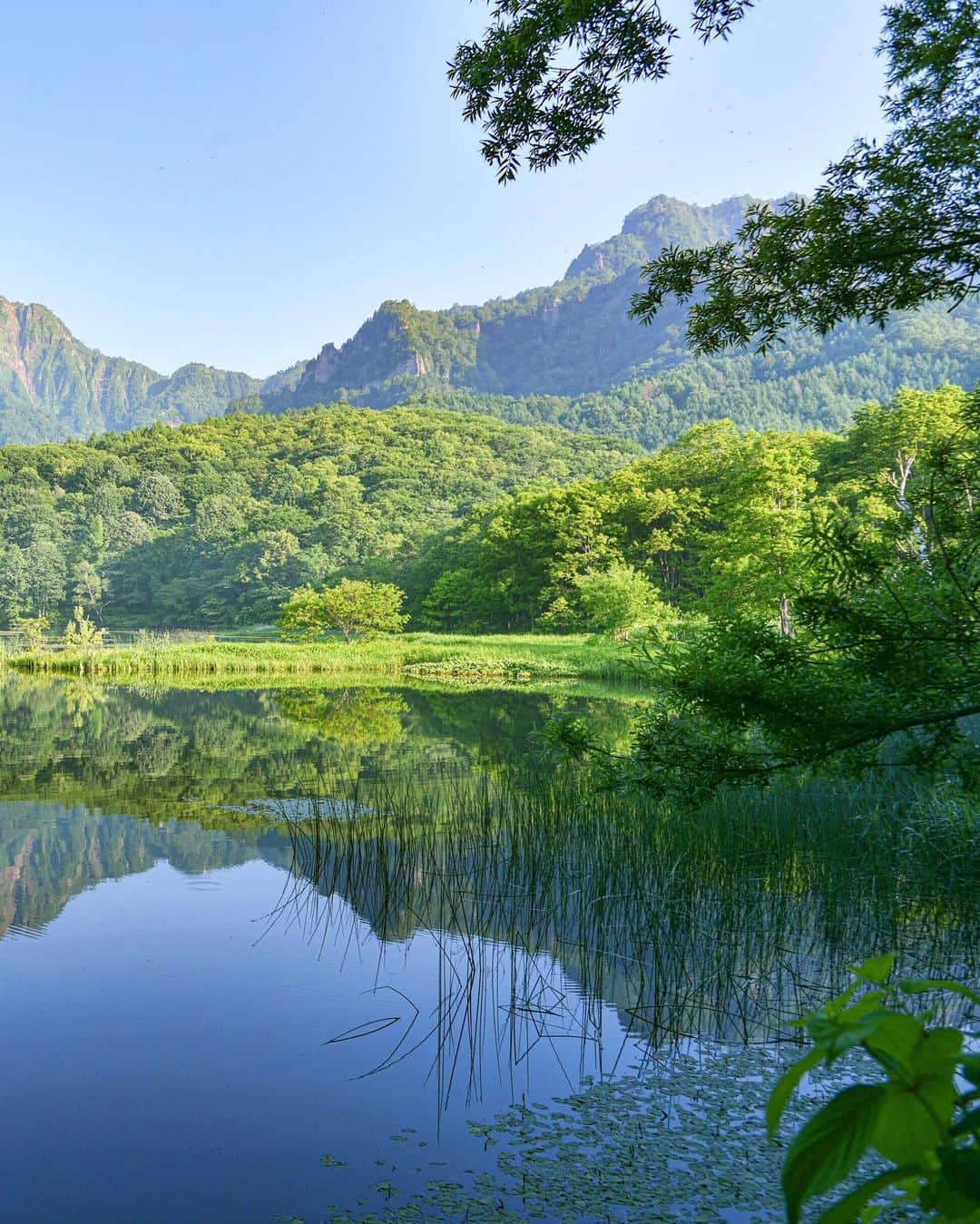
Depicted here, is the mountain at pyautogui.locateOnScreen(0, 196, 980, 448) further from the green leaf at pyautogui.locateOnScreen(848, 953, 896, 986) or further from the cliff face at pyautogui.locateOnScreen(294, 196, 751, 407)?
the green leaf at pyautogui.locateOnScreen(848, 953, 896, 986)

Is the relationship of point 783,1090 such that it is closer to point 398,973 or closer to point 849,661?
point 849,661

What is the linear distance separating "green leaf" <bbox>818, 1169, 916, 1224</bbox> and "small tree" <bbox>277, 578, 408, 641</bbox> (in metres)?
28.4

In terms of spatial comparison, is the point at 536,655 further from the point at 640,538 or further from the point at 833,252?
the point at 833,252

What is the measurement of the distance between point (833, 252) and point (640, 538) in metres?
34.2

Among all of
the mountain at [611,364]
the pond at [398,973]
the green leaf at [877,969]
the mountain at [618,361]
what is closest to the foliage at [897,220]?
the pond at [398,973]

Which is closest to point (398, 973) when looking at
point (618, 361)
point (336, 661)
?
point (336, 661)

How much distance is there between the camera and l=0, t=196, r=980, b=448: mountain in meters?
68.7

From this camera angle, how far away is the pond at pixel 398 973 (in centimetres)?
274

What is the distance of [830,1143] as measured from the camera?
58cm

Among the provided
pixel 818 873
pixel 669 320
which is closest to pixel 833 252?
pixel 818 873

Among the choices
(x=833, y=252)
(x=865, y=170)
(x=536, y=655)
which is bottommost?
(x=536, y=655)

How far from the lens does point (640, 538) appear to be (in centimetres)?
3725

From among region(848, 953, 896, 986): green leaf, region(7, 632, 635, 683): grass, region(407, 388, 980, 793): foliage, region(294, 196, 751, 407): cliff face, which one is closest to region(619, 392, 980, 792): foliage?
region(407, 388, 980, 793): foliage

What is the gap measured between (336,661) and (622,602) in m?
8.70
